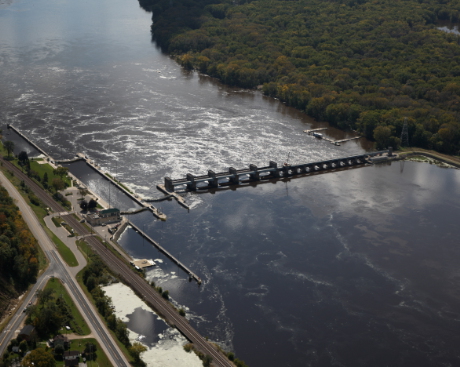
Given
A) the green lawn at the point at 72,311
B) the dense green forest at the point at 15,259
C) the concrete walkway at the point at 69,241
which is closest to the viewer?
the green lawn at the point at 72,311

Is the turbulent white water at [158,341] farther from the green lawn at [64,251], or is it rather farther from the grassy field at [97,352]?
the green lawn at [64,251]

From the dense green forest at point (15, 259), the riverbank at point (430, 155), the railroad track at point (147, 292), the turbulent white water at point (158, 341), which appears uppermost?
the riverbank at point (430, 155)

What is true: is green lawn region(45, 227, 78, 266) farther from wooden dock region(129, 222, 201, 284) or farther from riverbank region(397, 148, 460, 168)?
riverbank region(397, 148, 460, 168)

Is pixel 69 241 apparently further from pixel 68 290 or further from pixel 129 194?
pixel 129 194

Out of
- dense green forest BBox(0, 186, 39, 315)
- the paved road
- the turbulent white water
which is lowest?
the turbulent white water

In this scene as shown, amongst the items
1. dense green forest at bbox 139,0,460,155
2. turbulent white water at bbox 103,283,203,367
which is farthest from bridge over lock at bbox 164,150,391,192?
turbulent white water at bbox 103,283,203,367

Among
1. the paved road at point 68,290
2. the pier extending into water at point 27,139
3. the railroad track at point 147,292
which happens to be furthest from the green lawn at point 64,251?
the pier extending into water at point 27,139

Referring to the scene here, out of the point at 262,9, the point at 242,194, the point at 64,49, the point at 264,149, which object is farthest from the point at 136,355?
the point at 262,9

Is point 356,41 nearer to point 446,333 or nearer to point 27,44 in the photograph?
point 27,44

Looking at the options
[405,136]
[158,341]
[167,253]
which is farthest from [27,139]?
[405,136]
